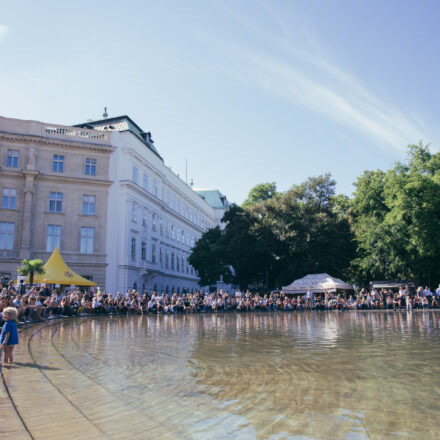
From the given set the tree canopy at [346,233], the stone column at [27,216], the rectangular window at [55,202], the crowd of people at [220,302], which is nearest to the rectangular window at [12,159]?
the stone column at [27,216]

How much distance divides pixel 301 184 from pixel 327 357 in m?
A: 41.4

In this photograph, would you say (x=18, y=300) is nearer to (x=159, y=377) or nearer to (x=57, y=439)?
(x=159, y=377)

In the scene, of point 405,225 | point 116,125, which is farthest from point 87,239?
point 405,225

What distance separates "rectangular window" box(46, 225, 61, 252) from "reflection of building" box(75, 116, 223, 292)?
4.78 meters

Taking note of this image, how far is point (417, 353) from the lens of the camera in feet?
32.0

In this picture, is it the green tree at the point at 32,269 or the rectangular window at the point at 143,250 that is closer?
the green tree at the point at 32,269

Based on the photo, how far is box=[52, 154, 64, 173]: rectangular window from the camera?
142 ft

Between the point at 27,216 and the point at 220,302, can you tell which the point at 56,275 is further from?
the point at 27,216

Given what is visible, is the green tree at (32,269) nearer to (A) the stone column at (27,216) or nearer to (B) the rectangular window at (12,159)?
(A) the stone column at (27,216)

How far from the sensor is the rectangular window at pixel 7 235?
133ft

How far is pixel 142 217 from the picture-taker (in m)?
49.8

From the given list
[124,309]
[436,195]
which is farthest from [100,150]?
[436,195]

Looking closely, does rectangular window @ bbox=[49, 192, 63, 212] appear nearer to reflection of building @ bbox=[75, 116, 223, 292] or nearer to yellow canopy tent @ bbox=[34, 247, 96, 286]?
reflection of building @ bbox=[75, 116, 223, 292]

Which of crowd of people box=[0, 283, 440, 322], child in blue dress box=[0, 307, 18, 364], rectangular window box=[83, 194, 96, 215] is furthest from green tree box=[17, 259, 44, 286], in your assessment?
child in blue dress box=[0, 307, 18, 364]
